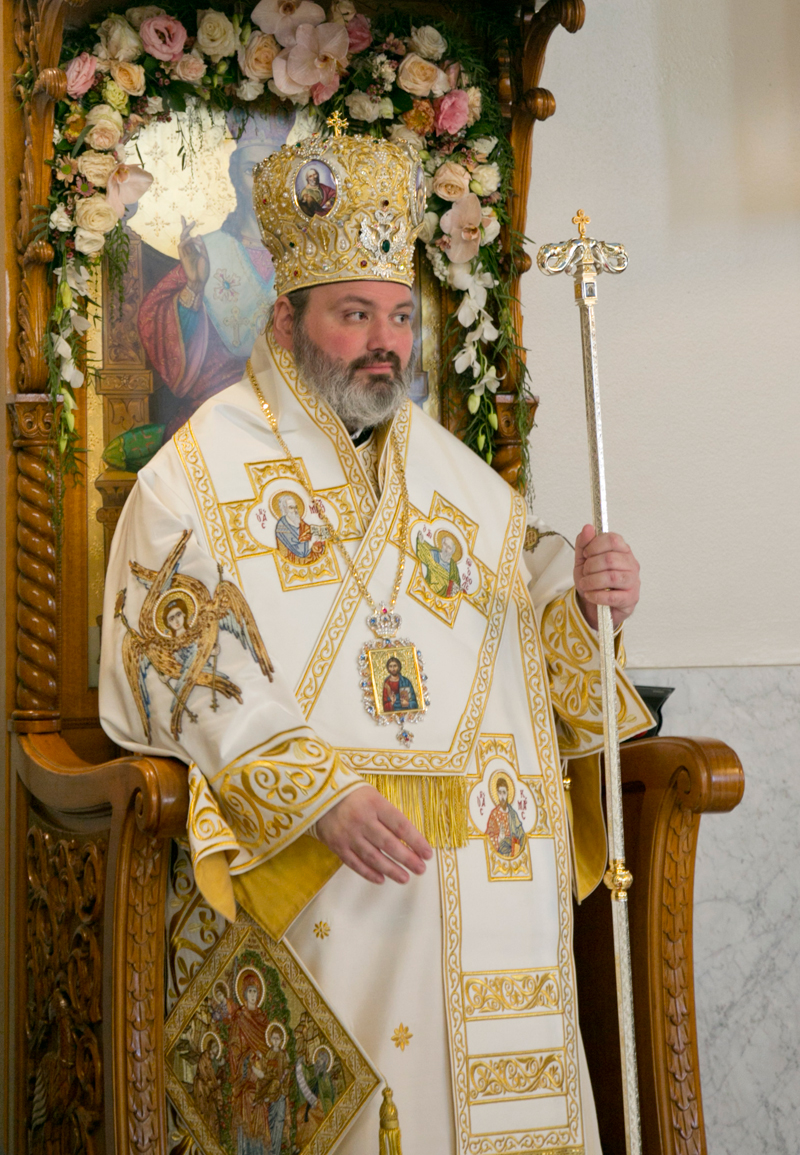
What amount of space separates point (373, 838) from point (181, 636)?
60 centimetres

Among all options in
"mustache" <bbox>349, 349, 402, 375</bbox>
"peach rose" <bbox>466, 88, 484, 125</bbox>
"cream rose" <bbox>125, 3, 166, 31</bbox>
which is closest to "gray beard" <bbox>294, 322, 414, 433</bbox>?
"mustache" <bbox>349, 349, 402, 375</bbox>

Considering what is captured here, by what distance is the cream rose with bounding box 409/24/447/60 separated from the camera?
3598 millimetres

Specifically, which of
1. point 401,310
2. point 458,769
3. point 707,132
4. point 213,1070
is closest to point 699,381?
point 707,132

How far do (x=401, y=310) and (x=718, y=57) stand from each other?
1757 millimetres

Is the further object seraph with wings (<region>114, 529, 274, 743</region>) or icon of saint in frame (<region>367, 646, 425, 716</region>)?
icon of saint in frame (<region>367, 646, 425, 716</region>)

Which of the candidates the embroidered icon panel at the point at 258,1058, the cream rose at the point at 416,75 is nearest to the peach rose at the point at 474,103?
the cream rose at the point at 416,75

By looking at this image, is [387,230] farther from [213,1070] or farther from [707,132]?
[213,1070]

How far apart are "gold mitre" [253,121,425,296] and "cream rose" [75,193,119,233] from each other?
0.47m

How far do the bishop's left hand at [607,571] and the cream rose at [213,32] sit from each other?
5.72 feet

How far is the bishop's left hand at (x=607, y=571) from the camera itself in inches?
110

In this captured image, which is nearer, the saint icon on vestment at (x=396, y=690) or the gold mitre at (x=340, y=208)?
the saint icon on vestment at (x=396, y=690)

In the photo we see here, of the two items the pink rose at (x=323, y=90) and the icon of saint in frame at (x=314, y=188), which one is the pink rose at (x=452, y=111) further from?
the icon of saint in frame at (x=314, y=188)

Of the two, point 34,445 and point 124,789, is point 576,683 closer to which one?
point 124,789

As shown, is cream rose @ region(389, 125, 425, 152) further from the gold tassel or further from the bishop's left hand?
the gold tassel
